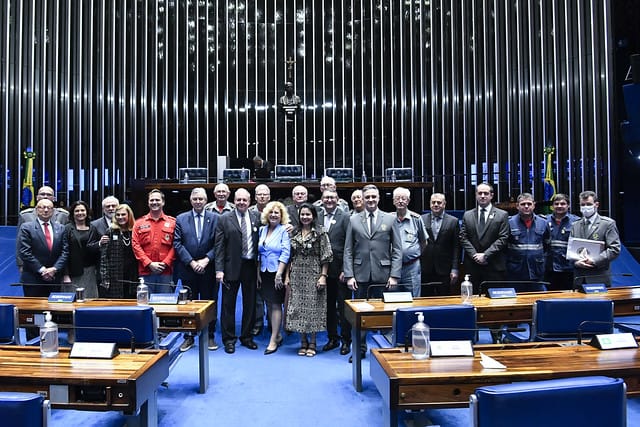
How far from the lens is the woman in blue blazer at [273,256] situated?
3982 millimetres

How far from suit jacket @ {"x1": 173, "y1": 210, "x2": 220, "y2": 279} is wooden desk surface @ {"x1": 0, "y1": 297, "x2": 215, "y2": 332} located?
33.3 inches

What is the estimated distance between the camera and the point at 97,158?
10.5 m

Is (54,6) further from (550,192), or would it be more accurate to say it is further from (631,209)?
(631,209)

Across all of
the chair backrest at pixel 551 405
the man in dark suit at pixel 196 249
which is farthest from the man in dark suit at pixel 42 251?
the chair backrest at pixel 551 405

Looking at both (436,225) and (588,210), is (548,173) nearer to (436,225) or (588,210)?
(588,210)

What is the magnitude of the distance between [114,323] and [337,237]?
2095 millimetres

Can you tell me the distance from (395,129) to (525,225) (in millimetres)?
7753

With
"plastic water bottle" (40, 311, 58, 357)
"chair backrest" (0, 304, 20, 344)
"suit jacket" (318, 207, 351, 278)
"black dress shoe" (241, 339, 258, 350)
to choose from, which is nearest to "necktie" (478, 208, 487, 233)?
"suit jacket" (318, 207, 351, 278)

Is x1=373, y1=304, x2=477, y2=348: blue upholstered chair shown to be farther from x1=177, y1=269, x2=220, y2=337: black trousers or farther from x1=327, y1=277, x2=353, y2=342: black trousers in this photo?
x1=177, y1=269, x2=220, y2=337: black trousers

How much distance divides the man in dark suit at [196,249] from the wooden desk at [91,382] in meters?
2.11

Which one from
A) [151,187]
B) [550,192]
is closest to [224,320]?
[151,187]

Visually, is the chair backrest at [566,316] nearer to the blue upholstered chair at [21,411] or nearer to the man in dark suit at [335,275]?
the man in dark suit at [335,275]

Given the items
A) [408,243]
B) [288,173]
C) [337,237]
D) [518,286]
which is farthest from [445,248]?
[288,173]

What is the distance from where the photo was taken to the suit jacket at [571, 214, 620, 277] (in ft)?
12.5
